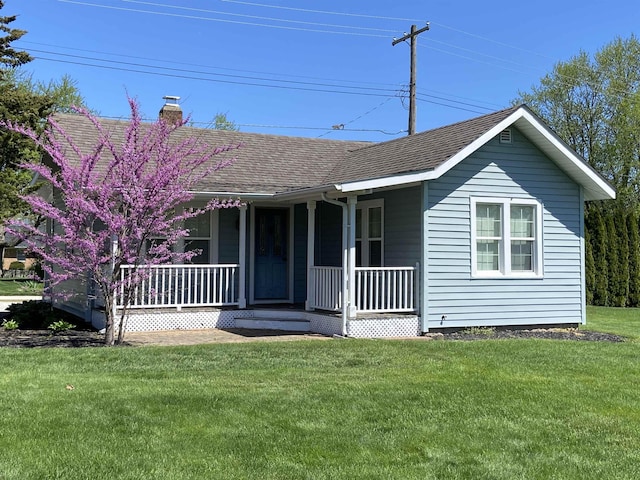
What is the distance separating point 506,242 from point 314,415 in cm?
761

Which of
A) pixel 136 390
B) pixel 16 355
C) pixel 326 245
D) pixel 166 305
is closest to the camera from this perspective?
pixel 136 390

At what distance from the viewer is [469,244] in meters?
11.9

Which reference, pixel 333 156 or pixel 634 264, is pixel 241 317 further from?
pixel 634 264

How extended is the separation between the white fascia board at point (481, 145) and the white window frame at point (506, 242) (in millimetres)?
1057

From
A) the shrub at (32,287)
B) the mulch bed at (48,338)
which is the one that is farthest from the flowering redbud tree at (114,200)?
the shrub at (32,287)

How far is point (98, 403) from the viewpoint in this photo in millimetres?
6008

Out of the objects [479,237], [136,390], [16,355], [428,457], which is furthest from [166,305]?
[428,457]

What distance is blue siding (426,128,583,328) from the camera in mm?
11695

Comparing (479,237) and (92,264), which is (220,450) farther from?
(479,237)

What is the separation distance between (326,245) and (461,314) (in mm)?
3787

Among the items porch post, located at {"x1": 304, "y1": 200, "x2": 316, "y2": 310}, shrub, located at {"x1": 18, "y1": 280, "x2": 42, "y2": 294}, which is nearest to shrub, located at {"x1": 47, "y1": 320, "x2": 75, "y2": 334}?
porch post, located at {"x1": 304, "y1": 200, "x2": 316, "y2": 310}

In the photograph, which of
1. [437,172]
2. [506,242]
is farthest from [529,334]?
[437,172]

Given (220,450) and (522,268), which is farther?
(522,268)

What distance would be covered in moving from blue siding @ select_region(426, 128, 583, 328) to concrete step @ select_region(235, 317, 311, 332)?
2432mm
